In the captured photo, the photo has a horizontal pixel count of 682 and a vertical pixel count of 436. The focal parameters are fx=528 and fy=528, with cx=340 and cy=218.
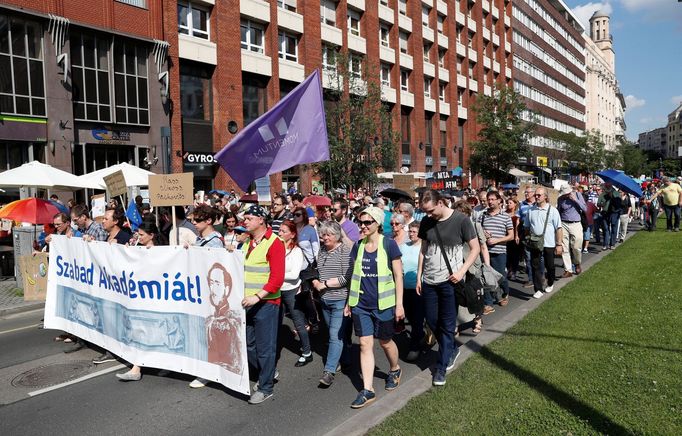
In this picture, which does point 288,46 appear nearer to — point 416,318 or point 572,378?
point 416,318

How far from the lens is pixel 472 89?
5206 cm

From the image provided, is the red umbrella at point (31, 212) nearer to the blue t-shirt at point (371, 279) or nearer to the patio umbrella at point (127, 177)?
the patio umbrella at point (127, 177)

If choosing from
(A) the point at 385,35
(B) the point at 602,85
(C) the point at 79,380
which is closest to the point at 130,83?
(C) the point at 79,380

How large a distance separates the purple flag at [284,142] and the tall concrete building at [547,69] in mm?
53608

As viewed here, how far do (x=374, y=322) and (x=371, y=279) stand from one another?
16.2 inches

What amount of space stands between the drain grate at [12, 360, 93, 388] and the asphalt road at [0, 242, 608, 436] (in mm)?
38

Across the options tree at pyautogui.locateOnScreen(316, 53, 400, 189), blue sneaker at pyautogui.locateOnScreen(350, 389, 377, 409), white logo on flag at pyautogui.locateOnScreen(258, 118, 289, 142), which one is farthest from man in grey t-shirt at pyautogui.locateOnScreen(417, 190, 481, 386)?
tree at pyautogui.locateOnScreen(316, 53, 400, 189)

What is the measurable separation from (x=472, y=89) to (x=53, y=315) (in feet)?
164

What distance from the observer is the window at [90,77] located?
66.4 ft

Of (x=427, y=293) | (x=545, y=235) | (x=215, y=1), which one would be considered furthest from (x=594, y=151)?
(x=427, y=293)

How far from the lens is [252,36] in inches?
1102

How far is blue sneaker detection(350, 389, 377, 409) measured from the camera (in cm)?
479

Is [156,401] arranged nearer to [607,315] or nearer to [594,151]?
[607,315]

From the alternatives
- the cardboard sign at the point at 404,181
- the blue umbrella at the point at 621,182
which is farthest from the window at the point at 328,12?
the blue umbrella at the point at 621,182
